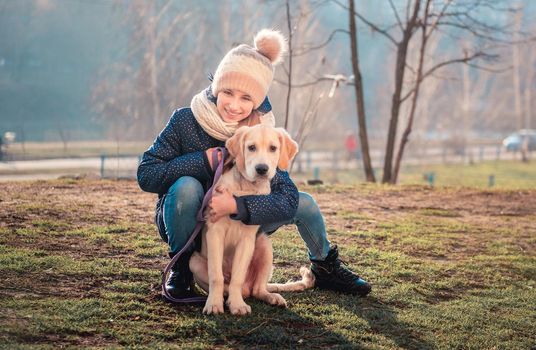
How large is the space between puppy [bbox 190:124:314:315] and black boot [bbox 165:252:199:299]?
127 mm

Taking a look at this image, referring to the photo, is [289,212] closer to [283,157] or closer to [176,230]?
[283,157]

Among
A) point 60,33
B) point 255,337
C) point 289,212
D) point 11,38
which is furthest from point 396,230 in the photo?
point 60,33

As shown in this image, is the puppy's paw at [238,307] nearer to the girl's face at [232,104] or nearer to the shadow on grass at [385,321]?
the shadow on grass at [385,321]

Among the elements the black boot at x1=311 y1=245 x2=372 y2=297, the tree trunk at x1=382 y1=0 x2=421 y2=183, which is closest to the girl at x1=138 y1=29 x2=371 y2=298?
the black boot at x1=311 y1=245 x2=372 y2=297

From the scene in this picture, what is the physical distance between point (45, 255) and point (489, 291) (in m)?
3.31

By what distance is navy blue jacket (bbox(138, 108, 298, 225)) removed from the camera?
13.8 ft

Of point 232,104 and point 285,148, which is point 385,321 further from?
point 232,104

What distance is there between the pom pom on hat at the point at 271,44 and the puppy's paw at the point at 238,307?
5.21ft

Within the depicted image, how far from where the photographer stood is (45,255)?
541 centimetres

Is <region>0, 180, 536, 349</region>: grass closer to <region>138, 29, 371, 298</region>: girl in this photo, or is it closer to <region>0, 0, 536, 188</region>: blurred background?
<region>138, 29, 371, 298</region>: girl

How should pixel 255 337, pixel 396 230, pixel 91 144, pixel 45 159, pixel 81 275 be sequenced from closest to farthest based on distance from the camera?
pixel 255 337 → pixel 81 275 → pixel 396 230 → pixel 45 159 → pixel 91 144

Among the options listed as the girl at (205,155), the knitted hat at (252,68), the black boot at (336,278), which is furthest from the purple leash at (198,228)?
the black boot at (336,278)

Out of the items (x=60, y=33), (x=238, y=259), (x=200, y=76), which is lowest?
(x=238, y=259)

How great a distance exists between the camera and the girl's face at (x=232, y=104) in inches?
173
